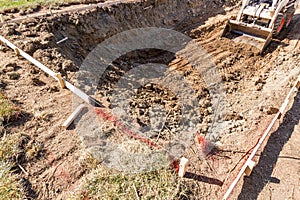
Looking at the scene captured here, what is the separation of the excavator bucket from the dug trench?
0.30 meters

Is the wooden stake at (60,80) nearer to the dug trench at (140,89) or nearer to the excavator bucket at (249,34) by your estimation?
the dug trench at (140,89)

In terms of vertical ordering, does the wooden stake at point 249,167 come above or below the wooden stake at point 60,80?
below

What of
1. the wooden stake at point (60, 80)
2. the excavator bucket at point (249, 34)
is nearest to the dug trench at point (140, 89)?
the wooden stake at point (60, 80)

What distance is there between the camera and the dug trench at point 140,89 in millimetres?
4816

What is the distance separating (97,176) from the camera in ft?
14.9

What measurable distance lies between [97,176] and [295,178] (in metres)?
4.17

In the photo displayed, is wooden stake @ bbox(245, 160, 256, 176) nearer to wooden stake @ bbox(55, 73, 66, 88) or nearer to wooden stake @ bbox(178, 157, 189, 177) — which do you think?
wooden stake @ bbox(178, 157, 189, 177)

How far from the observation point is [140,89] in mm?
7855

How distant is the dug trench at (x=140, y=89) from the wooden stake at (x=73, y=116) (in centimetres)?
20

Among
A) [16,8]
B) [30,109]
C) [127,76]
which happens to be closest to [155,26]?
[127,76]

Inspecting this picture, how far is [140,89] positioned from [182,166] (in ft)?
12.9

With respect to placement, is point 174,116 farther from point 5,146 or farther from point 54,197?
point 5,146

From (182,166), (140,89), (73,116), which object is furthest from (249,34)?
(73,116)

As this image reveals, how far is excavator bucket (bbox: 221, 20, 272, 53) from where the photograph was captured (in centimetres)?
916
